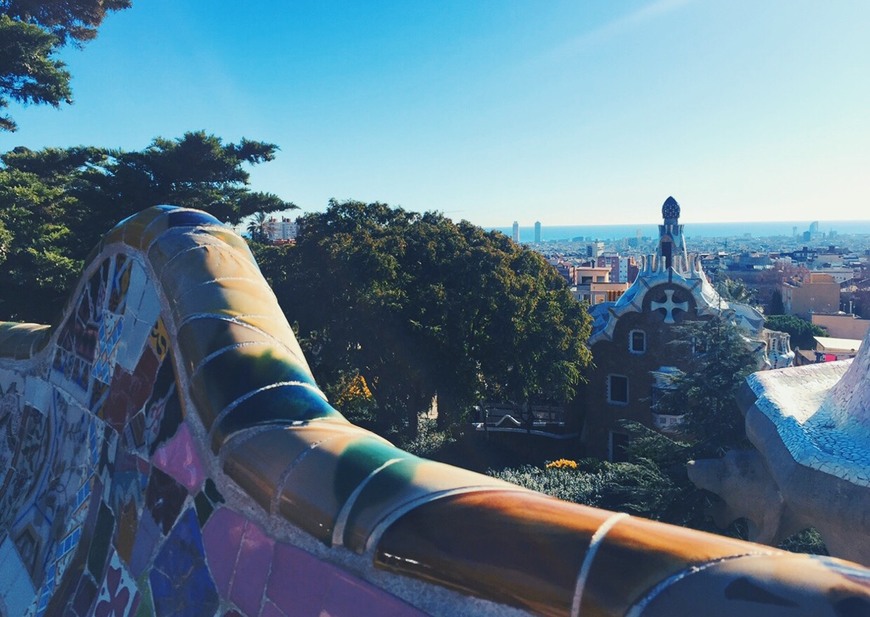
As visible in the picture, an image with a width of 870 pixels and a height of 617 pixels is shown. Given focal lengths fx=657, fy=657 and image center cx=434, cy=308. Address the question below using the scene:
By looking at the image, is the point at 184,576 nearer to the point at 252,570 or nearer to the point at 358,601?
the point at 252,570

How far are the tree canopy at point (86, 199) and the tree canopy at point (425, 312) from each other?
87.5 inches

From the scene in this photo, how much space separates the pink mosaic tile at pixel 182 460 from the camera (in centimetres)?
277

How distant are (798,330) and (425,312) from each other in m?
30.5

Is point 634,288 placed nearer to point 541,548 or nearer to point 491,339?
point 491,339

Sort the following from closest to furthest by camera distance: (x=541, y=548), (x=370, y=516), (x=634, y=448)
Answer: (x=541, y=548)
(x=370, y=516)
(x=634, y=448)

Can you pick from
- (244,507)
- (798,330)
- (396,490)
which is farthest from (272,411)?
(798,330)

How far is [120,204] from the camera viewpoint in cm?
1655

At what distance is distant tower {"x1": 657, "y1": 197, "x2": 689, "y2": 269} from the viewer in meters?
18.6

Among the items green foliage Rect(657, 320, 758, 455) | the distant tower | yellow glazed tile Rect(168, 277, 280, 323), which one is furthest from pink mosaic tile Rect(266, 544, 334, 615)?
the distant tower

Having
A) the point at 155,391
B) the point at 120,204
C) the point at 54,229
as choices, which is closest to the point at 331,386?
the point at 120,204

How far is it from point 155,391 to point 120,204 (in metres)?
15.0

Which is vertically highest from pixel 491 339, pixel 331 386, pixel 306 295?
pixel 306 295

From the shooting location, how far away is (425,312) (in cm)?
1628

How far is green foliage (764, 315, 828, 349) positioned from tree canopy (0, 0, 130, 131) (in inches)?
1368
